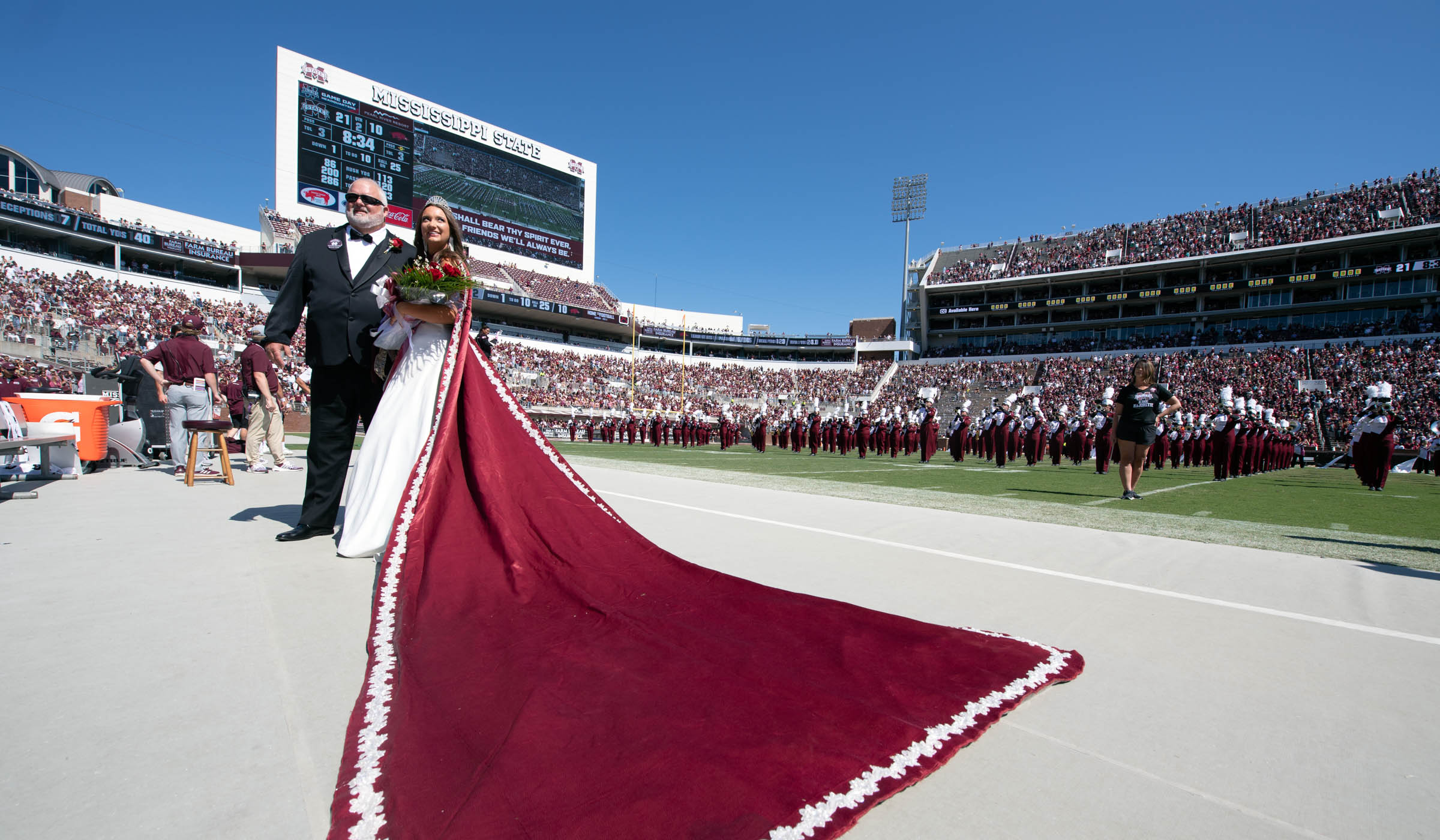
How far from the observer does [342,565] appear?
10.2 ft

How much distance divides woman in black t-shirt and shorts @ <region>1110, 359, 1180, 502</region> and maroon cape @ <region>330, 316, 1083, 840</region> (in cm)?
649

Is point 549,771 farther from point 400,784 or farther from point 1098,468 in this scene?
point 1098,468

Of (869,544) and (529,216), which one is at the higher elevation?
(529,216)

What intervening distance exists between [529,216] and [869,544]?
175 feet

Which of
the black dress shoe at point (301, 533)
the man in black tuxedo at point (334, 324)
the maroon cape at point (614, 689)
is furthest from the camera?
the man in black tuxedo at point (334, 324)

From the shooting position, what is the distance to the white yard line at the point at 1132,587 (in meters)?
2.43

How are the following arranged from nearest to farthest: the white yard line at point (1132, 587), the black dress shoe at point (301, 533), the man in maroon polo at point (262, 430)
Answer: the white yard line at point (1132, 587)
the black dress shoe at point (301, 533)
the man in maroon polo at point (262, 430)

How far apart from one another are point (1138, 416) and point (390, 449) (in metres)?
7.79

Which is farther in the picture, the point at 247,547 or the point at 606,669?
the point at 247,547

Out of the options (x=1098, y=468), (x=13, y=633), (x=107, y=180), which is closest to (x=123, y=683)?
(x=13, y=633)

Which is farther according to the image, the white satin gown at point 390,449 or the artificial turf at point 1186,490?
the artificial turf at point 1186,490

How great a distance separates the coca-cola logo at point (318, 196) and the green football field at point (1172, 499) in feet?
118

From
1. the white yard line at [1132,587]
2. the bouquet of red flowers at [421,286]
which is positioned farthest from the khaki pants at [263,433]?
the white yard line at [1132,587]

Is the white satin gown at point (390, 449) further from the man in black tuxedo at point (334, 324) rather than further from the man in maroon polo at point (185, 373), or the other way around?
the man in maroon polo at point (185, 373)
